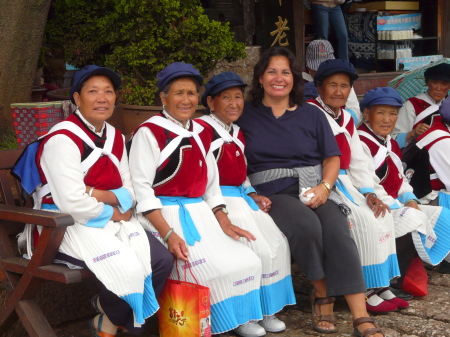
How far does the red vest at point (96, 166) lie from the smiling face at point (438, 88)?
3196 mm

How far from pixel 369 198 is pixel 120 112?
2.39 meters

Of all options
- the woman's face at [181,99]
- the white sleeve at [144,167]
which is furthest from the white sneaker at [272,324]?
the woman's face at [181,99]

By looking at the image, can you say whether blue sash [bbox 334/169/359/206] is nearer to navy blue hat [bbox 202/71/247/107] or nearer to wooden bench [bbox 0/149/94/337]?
navy blue hat [bbox 202/71/247/107]

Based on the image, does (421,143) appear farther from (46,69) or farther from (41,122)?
(46,69)

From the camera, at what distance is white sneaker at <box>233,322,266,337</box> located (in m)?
3.87

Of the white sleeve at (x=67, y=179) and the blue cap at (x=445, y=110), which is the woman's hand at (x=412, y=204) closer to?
the blue cap at (x=445, y=110)

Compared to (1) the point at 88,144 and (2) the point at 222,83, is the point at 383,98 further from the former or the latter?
(1) the point at 88,144

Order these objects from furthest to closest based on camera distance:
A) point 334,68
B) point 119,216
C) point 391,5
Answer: point 391,5 → point 334,68 → point 119,216

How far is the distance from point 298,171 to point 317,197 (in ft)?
0.74

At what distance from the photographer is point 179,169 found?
3.78m

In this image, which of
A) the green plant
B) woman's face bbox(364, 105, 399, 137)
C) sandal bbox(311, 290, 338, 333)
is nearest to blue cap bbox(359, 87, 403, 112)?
woman's face bbox(364, 105, 399, 137)

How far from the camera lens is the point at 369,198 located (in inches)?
177

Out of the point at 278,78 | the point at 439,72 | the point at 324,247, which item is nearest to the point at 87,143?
the point at 278,78

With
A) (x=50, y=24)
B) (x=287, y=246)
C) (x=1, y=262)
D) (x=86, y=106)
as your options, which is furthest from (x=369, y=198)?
(x=50, y=24)
